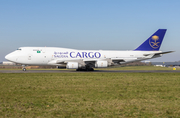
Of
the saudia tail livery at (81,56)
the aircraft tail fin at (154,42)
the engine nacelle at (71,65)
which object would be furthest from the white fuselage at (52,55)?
the aircraft tail fin at (154,42)

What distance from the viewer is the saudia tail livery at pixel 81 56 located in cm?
3319

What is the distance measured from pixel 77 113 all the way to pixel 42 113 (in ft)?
4.21

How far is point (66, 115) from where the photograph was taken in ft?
22.8

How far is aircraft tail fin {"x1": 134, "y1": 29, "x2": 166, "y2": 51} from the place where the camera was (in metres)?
37.8

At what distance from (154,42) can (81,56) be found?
14.5 metres

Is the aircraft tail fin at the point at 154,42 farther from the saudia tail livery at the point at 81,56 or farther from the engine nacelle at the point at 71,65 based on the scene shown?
the engine nacelle at the point at 71,65

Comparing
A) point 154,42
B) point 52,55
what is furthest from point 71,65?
point 154,42

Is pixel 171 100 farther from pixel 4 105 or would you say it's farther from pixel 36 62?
pixel 36 62

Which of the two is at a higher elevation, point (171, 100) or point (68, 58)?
point (68, 58)

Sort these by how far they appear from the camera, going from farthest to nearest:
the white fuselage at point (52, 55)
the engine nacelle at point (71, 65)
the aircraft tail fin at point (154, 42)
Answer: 1. the aircraft tail fin at point (154, 42)
2. the white fuselage at point (52, 55)
3. the engine nacelle at point (71, 65)

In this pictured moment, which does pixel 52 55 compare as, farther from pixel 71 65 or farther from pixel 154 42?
pixel 154 42

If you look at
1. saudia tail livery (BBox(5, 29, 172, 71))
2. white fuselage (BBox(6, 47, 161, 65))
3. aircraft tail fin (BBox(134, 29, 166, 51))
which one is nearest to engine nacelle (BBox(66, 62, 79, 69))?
saudia tail livery (BBox(5, 29, 172, 71))

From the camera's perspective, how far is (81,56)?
3488 cm

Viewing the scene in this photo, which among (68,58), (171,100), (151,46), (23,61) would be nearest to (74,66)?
(68,58)
